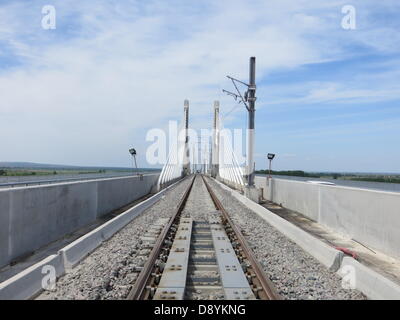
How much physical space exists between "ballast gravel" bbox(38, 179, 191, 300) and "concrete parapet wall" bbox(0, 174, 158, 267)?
1.18m

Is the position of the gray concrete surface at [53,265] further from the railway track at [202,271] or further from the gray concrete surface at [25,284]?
the railway track at [202,271]

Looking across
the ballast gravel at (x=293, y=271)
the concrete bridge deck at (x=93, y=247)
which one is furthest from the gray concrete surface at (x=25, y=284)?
the ballast gravel at (x=293, y=271)

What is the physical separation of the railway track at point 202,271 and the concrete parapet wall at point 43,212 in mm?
2391

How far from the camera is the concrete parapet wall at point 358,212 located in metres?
8.20

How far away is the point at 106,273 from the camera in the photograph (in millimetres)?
6535

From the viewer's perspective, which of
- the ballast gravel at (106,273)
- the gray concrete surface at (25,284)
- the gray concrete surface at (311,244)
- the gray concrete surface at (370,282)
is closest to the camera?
the gray concrete surface at (25,284)

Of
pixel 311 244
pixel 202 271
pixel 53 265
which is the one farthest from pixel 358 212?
pixel 53 265

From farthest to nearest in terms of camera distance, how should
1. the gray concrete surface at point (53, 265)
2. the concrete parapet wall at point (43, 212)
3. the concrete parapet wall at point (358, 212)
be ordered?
the concrete parapet wall at point (358, 212)
the concrete parapet wall at point (43, 212)
the gray concrete surface at point (53, 265)

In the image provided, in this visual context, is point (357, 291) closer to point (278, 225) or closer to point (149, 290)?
point (149, 290)

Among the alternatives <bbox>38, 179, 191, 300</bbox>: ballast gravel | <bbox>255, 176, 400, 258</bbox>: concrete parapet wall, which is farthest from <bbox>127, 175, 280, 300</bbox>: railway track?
<bbox>255, 176, 400, 258</bbox>: concrete parapet wall

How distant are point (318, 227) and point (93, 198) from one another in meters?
6.91

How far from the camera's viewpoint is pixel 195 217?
14172mm

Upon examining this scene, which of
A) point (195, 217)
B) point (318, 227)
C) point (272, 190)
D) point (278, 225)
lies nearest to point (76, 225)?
point (195, 217)
